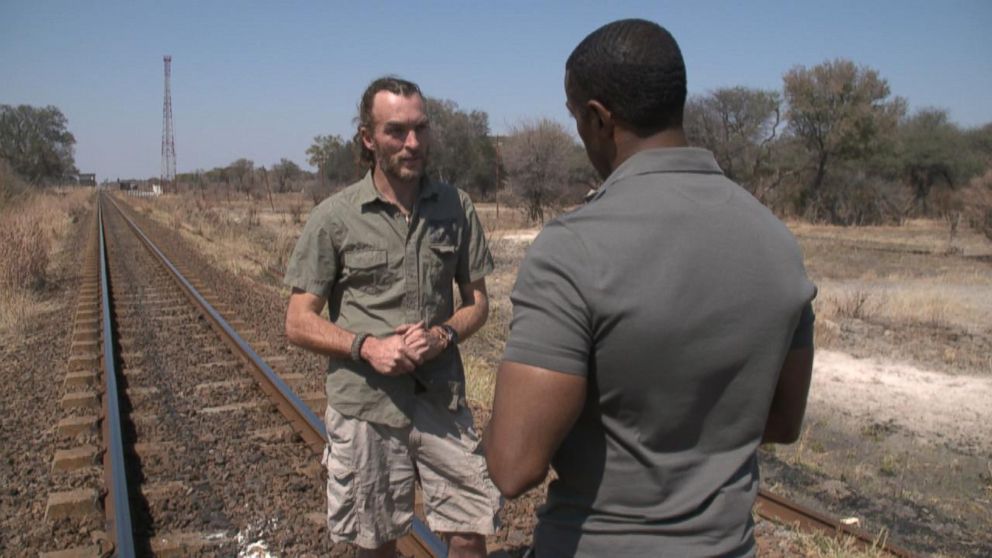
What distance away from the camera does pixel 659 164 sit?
1625 mm

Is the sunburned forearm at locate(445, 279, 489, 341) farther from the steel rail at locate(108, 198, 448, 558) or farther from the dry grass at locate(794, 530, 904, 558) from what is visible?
the dry grass at locate(794, 530, 904, 558)

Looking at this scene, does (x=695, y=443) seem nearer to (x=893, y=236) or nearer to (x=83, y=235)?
(x=83, y=235)

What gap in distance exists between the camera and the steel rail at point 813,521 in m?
4.62

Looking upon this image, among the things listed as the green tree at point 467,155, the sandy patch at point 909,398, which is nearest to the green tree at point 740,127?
the green tree at point 467,155

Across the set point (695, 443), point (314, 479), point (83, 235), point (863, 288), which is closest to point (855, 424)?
point (314, 479)

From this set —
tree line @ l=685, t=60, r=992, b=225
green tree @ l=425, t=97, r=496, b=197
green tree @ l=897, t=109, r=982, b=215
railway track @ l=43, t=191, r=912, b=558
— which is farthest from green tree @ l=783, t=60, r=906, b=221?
railway track @ l=43, t=191, r=912, b=558

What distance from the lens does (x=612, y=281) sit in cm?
147

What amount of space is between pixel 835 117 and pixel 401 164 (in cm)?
4576

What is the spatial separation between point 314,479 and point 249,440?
3.58ft

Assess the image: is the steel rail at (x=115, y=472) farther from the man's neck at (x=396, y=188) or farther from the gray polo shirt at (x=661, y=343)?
the gray polo shirt at (x=661, y=343)

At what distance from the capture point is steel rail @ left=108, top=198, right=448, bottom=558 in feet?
13.3

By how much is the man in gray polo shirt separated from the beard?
142 cm

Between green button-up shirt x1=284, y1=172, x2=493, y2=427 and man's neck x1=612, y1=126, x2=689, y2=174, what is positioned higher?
man's neck x1=612, y1=126, x2=689, y2=174

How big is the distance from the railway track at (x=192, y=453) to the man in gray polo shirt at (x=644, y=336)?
8.15ft
